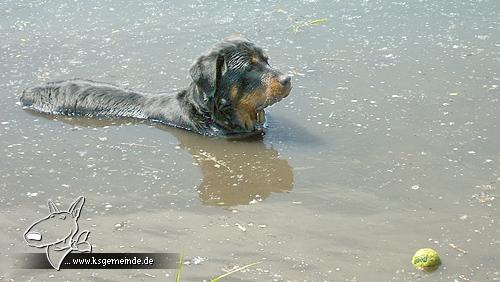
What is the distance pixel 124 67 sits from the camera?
10734 millimetres

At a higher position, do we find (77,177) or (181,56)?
(181,56)

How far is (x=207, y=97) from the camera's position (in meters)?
8.71

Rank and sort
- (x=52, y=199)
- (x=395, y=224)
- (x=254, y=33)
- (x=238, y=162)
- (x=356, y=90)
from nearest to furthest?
(x=395, y=224)
(x=52, y=199)
(x=238, y=162)
(x=356, y=90)
(x=254, y=33)

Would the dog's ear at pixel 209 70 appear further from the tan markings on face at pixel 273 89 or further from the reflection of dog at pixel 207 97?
the tan markings on face at pixel 273 89

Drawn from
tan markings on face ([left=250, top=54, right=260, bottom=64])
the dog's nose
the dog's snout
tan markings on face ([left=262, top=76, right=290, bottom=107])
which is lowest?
the dog's snout

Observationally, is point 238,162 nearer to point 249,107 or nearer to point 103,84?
point 249,107

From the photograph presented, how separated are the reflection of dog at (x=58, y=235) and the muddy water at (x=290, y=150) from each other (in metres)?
0.11

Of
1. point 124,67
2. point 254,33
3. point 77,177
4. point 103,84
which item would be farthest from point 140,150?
point 254,33

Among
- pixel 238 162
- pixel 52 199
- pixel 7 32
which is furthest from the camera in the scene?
pixel 7 32

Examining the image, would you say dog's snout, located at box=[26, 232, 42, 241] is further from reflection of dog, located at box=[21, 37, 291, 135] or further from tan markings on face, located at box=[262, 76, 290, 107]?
tan markings on face, located at box=[262, 76, 290, 107]

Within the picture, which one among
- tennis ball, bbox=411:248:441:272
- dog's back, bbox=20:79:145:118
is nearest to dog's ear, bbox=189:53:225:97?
dog's back, bbox=20:79:145:118

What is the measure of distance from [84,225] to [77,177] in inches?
42.6

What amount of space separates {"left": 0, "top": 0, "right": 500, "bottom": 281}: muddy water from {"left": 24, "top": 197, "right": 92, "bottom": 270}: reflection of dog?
112 mm

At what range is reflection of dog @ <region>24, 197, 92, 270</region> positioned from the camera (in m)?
6.64
